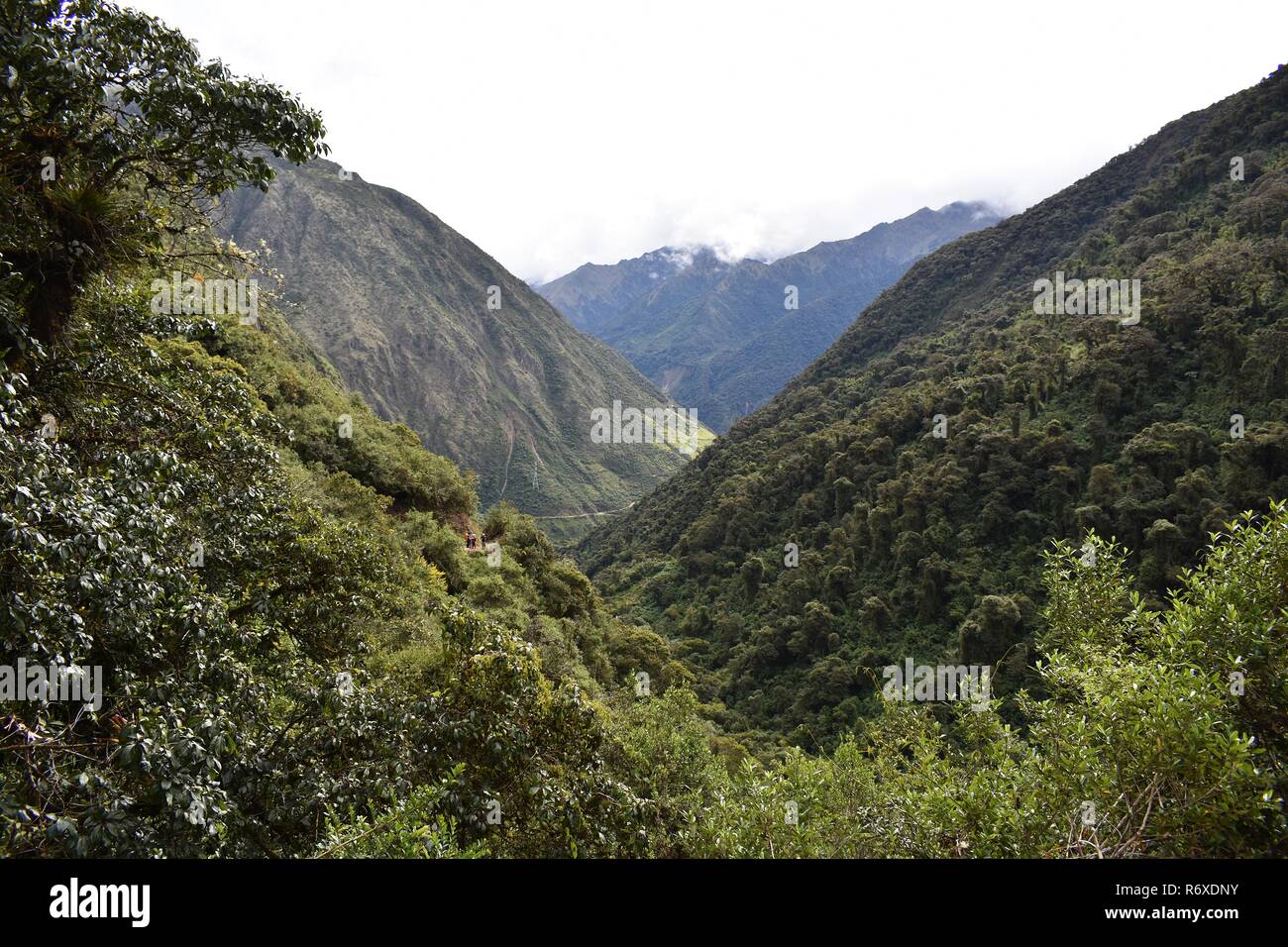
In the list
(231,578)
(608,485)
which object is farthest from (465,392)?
(231,578)

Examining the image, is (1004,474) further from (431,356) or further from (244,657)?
(431,356)

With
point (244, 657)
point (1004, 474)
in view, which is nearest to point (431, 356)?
point (1004, 474)

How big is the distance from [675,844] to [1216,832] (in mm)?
5600

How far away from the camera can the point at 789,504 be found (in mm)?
67125

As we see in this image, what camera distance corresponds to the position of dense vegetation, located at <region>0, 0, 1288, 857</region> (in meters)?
4.11

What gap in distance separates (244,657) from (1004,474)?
1970 inches

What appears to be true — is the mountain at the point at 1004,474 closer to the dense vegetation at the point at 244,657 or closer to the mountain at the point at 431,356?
the dense vegetation at the point at 244,657

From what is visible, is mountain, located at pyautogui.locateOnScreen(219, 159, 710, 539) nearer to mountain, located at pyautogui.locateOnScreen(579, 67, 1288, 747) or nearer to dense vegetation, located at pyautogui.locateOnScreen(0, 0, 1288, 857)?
mountain, located at pyautogui.locateOnScreen(579, 67, 1288, 747)

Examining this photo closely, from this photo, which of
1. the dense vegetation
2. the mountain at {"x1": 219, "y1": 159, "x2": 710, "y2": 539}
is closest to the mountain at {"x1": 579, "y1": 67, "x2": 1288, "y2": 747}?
the dense vegetation

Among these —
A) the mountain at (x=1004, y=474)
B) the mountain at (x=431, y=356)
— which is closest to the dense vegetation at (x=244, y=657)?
the mountain at (x=1004, y=474)

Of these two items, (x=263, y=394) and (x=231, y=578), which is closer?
(x=231, y=578)

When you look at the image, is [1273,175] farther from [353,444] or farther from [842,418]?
[353,444]

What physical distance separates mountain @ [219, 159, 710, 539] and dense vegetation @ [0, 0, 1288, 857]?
117m

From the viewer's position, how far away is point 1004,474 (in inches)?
1809
